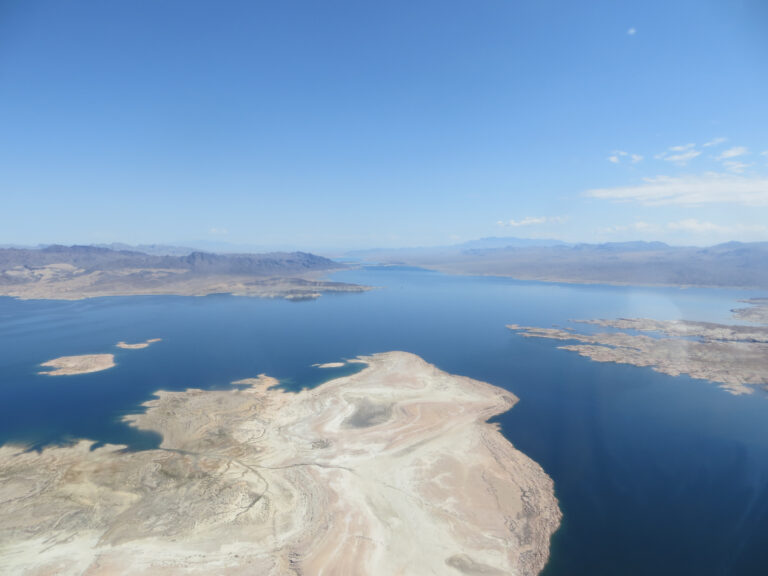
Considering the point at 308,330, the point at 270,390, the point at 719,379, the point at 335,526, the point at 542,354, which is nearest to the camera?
the point at 335,526

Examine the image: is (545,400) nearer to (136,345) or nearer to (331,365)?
(331,365)

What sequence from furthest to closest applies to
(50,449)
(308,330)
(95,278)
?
(95,278), (308,330), (50,449)

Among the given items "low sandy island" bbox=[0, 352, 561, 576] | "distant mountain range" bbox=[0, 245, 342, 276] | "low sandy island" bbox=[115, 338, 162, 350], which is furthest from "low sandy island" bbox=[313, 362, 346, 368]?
"distant mountain range" bbox=[0, 245, 342, 276]

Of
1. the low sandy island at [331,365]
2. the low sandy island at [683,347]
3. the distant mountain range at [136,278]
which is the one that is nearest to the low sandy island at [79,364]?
the low sandy island at [331,365]

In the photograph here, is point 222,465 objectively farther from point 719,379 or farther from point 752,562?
point 719,379

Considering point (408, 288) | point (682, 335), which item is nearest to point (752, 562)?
point (682, 335)

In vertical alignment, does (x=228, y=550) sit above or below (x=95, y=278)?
below

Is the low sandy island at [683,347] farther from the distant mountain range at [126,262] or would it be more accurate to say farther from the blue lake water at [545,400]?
the distant mountain range at [126,262]
